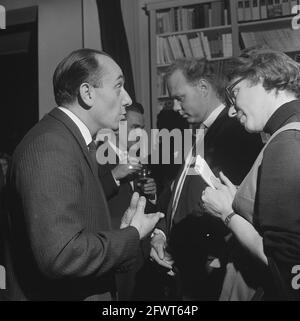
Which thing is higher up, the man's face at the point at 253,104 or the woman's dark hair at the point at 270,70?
the woman's dark hair at the point at 270,70

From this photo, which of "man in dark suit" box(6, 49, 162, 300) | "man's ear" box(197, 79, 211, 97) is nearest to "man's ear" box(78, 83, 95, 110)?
"man in dark suit" box(6, 49, 162, 300)

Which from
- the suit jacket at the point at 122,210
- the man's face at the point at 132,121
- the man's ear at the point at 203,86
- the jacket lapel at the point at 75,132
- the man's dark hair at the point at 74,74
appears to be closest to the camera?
the jacket lapel at the point at 75,132

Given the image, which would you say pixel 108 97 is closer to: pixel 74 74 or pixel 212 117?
pixel 74 74

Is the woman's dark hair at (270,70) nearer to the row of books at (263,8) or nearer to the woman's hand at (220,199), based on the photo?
the woman's hand at (220,199)

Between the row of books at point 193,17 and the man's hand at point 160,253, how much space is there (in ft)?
7.00

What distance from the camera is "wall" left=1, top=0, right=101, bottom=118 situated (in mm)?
3008

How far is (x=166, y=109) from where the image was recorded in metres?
3.42

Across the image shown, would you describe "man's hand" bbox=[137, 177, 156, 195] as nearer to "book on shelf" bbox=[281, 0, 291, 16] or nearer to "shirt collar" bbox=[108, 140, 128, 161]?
"shirt collar" bbox=[108, 140, 128, 161]

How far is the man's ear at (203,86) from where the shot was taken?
1948 mm

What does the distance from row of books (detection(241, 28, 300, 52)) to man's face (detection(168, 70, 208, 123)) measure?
1277 millimetres

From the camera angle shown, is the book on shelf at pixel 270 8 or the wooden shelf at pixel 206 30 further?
the wooden shelf at pixel 206 30

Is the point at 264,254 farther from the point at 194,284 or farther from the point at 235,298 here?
the point at 194,284

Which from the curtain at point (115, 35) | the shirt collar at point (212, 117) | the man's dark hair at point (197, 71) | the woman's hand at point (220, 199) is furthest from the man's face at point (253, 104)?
the curtain at point (115, 35)

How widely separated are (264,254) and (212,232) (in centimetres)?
54
